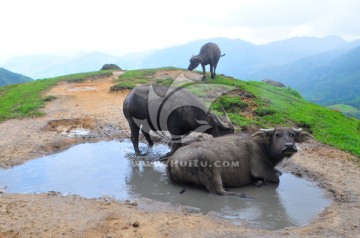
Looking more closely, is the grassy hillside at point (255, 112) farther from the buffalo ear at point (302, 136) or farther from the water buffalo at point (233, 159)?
the water buffalo at point (233, 159)

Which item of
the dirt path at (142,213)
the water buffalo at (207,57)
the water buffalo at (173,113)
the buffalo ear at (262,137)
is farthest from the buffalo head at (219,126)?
the water buffalo at (207,57)

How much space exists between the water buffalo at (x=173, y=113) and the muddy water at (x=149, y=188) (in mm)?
916

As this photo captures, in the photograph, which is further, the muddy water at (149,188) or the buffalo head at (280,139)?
the buffalo head at (280,139)

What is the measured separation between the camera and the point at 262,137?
298 inches

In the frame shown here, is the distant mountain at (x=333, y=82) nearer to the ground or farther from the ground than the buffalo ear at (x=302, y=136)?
nearer to the ground

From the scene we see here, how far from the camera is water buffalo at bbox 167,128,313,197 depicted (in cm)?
661

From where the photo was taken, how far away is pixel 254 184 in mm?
7273

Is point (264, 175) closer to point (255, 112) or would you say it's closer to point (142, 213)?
point (142, 213)

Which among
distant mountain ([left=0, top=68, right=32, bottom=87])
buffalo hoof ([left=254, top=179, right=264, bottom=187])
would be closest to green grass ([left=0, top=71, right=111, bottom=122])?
buffalo hoof ([left=254, top=179, right=264, bottom=187])

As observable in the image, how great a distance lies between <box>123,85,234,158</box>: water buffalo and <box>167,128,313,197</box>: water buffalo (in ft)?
2.77

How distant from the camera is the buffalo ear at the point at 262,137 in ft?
24.7

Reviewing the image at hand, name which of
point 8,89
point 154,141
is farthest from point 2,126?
point 8,89

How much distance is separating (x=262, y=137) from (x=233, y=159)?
2.96 feet

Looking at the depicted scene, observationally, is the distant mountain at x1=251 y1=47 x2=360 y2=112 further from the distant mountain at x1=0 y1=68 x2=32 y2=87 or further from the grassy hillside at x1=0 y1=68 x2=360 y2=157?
the grassy hillside at x1=0 y1=68 x2=360 y2=157
